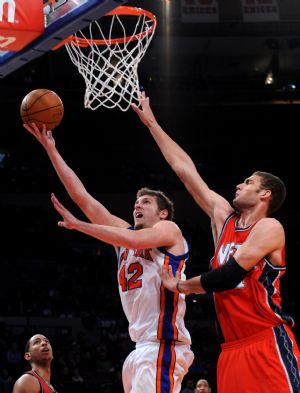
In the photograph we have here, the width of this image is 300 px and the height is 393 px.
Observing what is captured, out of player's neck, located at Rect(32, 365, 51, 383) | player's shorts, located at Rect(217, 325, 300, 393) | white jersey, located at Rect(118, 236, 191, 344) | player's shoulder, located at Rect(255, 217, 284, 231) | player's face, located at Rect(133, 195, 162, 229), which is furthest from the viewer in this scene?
player's neck, located at Rect(32, 365, 51, 383)

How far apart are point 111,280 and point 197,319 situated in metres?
2.31

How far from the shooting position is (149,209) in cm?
488

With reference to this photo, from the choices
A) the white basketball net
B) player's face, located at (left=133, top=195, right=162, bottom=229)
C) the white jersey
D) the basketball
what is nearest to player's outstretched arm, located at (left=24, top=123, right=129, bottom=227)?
the basketball

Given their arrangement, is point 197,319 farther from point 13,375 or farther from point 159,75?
point 159,75

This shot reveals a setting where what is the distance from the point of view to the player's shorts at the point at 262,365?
11.6ft

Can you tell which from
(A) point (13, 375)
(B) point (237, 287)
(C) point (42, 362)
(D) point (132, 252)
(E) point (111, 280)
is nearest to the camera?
(B) point (237, 287)

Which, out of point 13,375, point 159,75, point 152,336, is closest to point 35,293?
point 13,375

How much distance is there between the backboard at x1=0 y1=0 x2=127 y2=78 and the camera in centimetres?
523

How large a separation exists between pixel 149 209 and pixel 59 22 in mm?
1713

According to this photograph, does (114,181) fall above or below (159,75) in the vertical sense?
below

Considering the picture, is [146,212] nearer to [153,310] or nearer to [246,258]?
[153,310]

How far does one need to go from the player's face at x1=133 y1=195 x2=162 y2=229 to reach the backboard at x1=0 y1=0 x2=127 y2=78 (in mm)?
1407

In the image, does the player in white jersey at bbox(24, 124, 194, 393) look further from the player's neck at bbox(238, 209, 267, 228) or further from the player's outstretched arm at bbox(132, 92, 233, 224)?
the player's neck at bbox(238, 209, 267, 228)

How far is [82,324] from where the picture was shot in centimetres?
1470
